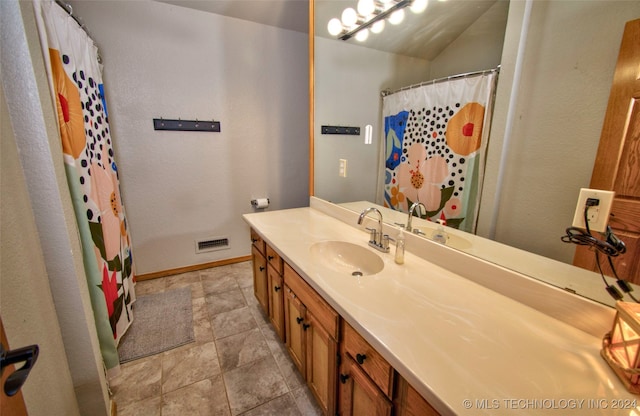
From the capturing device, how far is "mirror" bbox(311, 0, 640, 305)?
0.79m

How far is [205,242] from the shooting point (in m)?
2.79

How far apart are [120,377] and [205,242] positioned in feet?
4.61

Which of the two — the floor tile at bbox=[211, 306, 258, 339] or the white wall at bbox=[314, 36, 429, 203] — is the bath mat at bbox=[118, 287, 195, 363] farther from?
the white wall at bbox=[314, 36, 429, 203]

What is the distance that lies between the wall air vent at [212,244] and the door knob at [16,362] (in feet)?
7.47

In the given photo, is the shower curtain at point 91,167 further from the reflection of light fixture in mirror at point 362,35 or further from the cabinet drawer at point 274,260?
the reflection of light fixture in mirror at point 362,35

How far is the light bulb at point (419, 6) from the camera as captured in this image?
4.65 ft

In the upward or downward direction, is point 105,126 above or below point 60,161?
above

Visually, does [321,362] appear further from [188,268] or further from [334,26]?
[334,26]

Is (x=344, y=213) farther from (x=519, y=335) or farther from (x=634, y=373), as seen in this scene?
(x=634, y=373)

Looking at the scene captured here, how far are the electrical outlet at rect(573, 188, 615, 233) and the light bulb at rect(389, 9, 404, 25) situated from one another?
1.38m

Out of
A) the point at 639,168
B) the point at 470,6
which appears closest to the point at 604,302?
the point at 639,168

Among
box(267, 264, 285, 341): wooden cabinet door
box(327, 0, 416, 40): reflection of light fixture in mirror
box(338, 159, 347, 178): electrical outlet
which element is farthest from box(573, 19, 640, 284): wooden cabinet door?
box(338, 159, 347, 178): electrical outlet

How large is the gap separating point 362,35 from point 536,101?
4.43ft

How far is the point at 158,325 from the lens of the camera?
1.97 m
